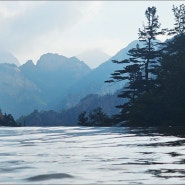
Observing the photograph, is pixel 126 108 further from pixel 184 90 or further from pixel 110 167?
pixel 110 167

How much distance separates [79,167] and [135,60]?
125 ft

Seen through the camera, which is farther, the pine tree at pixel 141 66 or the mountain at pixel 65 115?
the mountain at pixel 65 115

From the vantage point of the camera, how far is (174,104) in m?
29.5

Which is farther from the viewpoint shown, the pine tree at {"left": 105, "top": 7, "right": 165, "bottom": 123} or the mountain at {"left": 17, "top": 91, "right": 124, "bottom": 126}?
the mountain at {"left": 17, "top": 91, "right": 124, "bottom": 126}

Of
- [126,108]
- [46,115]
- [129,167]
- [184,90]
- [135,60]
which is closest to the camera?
[129,167]

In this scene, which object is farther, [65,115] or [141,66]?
[65,115]

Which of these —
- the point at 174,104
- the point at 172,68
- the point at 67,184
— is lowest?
the point at 67,184

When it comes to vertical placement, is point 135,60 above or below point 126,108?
above

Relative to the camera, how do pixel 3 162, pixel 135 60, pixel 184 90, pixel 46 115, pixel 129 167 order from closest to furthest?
pixel 129 167, pixel 3 162, pixel 184 90, pixel 135 60, pixel 46 115

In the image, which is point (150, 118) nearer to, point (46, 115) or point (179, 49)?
point (179, 49)

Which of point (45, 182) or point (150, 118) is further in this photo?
point (150, 118)

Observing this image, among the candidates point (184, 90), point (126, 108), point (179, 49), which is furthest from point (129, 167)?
point (126, 108)

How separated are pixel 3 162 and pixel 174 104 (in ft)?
76.7

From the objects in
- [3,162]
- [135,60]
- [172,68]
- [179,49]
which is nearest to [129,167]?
[3,162]
